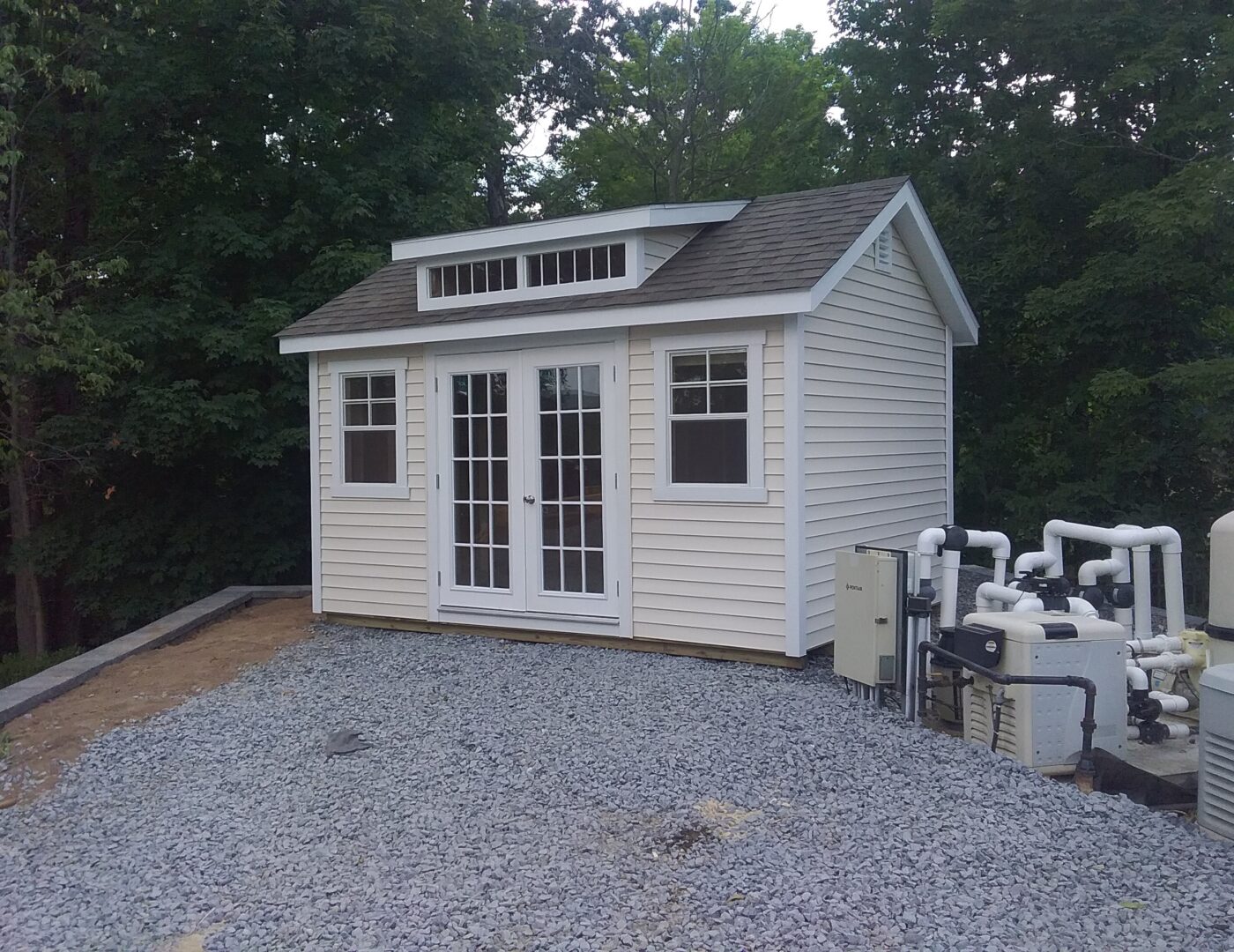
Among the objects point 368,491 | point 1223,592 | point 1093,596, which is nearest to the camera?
point 1223,592

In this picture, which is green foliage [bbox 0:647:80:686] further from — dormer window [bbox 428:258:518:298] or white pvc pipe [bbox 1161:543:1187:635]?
white pvc pipe [bbox 1161:543:1187:635]

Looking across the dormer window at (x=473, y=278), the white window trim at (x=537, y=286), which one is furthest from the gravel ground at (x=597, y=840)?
the dormer window at (x=473, y=278)

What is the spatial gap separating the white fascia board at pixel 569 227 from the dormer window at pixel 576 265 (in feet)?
0.45

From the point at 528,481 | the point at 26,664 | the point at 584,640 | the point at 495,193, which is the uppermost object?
the point at 495,193

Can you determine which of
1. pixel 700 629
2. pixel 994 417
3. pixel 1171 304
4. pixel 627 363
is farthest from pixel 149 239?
pixel 1171 304

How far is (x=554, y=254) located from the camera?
25.8 feet

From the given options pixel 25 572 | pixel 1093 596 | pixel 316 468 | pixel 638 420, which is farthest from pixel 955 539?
pixel 25 572

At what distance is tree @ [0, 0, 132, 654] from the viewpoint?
1037cm

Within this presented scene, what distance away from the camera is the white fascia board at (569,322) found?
6551 millimetres

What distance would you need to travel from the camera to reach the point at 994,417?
45.7ft

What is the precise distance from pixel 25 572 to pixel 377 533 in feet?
27.2

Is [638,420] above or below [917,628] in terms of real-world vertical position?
above

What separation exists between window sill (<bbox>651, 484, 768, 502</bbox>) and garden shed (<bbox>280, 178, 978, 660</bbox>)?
0.02 m

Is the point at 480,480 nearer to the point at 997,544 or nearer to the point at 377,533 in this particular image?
the point at 377,533
